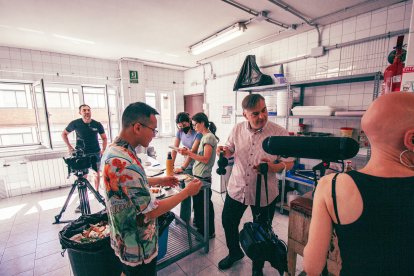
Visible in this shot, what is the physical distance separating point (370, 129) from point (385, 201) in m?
0.22

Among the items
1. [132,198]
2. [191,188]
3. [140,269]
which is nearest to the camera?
[132,198]

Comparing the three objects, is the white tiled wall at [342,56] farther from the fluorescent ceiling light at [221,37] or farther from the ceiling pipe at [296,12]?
the fluorescent ceiling light at [221,37]

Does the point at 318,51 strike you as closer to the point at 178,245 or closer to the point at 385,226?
the point at 385,226

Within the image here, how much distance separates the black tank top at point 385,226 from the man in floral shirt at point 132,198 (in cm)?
86

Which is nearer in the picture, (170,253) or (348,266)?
(348,266)

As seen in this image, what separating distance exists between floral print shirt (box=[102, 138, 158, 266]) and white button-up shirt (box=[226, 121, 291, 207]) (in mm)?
834

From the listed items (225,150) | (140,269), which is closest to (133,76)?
(225,150)

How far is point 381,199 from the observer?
57 cm

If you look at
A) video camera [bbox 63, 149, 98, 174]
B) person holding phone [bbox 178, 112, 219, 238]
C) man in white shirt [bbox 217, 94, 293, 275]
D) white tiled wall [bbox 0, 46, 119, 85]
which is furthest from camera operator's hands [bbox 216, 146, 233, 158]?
white tiled wall [bbox 0, 46, 119, 85]

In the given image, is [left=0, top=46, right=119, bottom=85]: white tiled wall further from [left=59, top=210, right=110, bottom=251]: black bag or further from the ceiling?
[left=59, top=210, right=110, bottom=251]: black bag

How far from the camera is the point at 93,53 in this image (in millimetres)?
3973

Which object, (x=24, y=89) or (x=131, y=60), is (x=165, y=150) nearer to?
(x=131, y=60)

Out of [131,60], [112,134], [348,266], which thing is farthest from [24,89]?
[348,266]

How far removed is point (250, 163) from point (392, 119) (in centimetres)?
112
